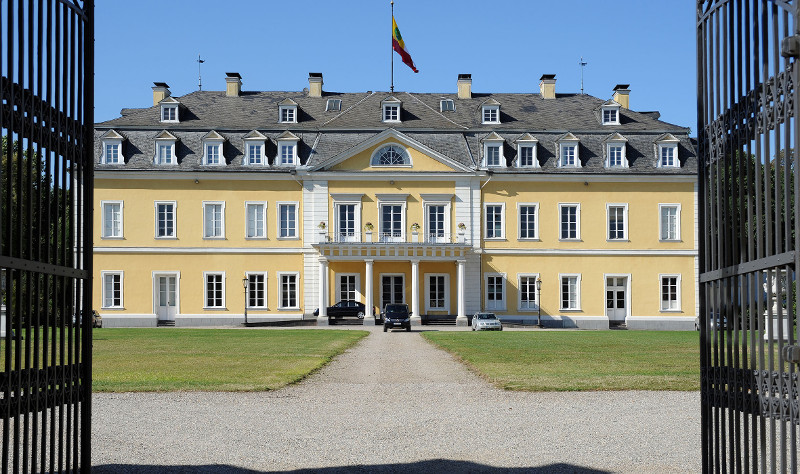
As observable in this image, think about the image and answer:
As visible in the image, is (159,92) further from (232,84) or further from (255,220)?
(255,220)

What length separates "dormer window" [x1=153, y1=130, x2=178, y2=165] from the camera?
4856cm

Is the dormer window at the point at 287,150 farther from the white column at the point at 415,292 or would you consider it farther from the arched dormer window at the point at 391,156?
the white column at the point at 415,292

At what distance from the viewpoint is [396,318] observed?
135 feet

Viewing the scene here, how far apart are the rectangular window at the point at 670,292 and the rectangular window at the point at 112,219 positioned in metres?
29.1

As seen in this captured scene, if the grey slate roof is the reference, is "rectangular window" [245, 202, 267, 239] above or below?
below

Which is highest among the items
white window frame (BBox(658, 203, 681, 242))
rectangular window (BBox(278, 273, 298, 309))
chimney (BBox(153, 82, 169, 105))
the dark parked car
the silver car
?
chimney (BBox(153, 82, 169, 105))

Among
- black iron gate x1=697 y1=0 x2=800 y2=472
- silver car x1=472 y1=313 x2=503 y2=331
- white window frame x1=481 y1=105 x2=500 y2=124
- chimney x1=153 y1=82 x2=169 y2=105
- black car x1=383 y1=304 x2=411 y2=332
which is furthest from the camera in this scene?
chimney x1=153 y1=82 x2=169 y2=105

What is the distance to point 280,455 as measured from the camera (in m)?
8.88

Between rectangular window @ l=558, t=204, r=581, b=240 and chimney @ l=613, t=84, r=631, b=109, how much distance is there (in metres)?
9.11

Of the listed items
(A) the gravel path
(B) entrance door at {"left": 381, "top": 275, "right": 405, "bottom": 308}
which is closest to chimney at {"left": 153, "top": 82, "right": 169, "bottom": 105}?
(B) entrance door at {"left": 381, "top": 275, "right": 405, "bottom": 308}

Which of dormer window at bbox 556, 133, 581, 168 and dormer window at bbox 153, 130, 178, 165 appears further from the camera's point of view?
dormer window at bbox 556, 133, 581, 168

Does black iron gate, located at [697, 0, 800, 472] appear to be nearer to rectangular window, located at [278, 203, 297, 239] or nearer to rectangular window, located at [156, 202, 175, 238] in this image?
rectangular window, located at [278, 203, 297, 239]

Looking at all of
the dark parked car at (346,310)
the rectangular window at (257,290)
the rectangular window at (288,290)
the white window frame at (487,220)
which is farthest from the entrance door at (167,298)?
the white window frame at (487,220)

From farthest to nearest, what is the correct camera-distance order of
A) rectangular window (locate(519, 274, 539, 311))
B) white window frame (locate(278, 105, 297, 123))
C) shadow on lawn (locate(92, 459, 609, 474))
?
white window frame (locate(278, 105, 297, 123))
rectangular window (locate(519, 274, 539, 311))
shadow on lawn (locate(92, 459, 609, 474))
